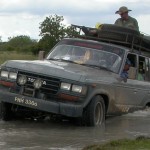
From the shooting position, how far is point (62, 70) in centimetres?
951

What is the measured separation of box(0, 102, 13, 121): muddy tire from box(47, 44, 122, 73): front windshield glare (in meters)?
1.59

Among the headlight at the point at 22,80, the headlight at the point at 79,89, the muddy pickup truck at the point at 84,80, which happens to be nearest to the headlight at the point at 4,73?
the muddy pickup truck at the point at 84,80

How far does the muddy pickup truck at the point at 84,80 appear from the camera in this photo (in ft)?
30.8

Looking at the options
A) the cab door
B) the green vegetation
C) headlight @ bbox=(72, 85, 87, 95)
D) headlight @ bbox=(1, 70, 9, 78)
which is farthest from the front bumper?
the green vegetation

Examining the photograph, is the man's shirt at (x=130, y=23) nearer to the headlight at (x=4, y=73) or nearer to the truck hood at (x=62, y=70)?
the truck hood at (x=62, y=70)

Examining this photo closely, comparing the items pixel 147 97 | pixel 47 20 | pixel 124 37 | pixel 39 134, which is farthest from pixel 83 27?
pixel 47 20

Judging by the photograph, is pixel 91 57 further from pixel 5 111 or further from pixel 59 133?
pixel 59 133

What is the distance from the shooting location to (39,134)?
28.2 ft

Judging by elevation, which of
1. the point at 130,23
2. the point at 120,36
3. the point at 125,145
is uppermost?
the point at 130,23

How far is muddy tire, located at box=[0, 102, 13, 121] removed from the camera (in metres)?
10.1

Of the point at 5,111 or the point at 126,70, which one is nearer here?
the point at 5,111

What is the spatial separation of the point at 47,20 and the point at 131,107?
160 feet

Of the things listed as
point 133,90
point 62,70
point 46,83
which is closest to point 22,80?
point 46,83

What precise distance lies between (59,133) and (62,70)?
4.03 ft
